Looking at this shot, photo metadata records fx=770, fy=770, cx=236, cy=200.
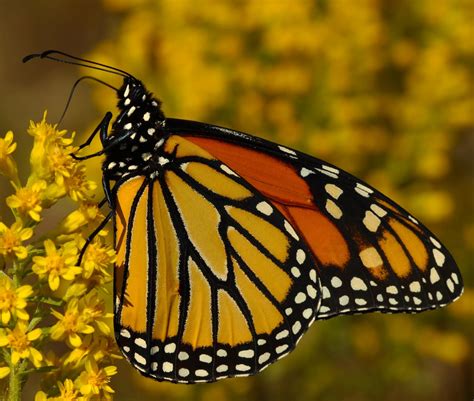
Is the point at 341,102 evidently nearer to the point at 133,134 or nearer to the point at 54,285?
the point at 133,134

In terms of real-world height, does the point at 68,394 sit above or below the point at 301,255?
below

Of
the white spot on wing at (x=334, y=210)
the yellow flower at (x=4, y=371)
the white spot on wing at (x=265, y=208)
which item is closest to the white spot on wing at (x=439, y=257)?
the white spot on wing at (x=334, y=210)

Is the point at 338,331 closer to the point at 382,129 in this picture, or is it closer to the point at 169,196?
the point at 382,129

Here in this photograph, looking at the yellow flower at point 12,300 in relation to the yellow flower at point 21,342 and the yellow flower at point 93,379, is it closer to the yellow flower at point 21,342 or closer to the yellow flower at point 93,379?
the yellow flower at point 21,342

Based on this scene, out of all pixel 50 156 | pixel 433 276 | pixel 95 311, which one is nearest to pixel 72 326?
pixel 95 311

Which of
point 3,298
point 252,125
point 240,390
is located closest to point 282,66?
point 252,125

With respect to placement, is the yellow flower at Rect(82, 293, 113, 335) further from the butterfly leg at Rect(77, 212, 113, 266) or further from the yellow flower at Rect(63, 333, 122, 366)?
the butterfly leg at Rect(77, 212, 113, 266)
